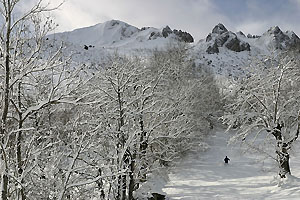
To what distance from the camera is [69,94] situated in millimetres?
5098

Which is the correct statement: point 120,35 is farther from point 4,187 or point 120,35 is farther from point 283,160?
A: point 4,187

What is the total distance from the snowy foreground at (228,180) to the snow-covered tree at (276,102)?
40.0 inches

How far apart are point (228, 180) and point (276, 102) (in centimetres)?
590

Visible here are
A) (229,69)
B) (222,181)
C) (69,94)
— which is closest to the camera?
(69,94)

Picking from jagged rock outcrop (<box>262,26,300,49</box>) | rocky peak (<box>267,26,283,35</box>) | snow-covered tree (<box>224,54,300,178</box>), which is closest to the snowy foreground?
snow-covered tree (<box>224,54,300,178</box>)

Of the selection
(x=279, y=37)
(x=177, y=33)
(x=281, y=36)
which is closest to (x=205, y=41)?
(x=177, y=33)

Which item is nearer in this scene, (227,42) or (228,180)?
(228,180)

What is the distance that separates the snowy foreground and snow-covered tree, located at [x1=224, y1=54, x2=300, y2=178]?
40.0 inches

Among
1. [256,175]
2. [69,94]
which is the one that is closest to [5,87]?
[69,94]

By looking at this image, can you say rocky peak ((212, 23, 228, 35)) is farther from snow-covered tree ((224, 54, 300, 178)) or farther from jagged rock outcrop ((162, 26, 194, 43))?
snow-covered tree ((224, 54, 300, 178))

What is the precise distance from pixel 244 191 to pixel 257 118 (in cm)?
395

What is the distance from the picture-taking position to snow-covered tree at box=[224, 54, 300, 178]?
14.8 meters

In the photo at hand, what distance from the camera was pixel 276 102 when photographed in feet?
48.6

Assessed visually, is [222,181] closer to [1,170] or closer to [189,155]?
[189,155]
